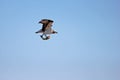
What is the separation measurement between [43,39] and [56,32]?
2.84 metres

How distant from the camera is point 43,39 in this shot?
127 metres

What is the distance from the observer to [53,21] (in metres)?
121

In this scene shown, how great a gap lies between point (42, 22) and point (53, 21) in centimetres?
226

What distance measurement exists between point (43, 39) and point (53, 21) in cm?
666

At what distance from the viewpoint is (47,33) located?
125938 millimetres

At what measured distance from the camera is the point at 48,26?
123m

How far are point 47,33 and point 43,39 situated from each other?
167 centimetres

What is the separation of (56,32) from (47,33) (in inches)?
75.0

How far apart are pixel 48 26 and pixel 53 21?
2.38 metres

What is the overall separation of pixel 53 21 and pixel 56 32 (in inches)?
224

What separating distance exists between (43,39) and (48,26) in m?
4.33
